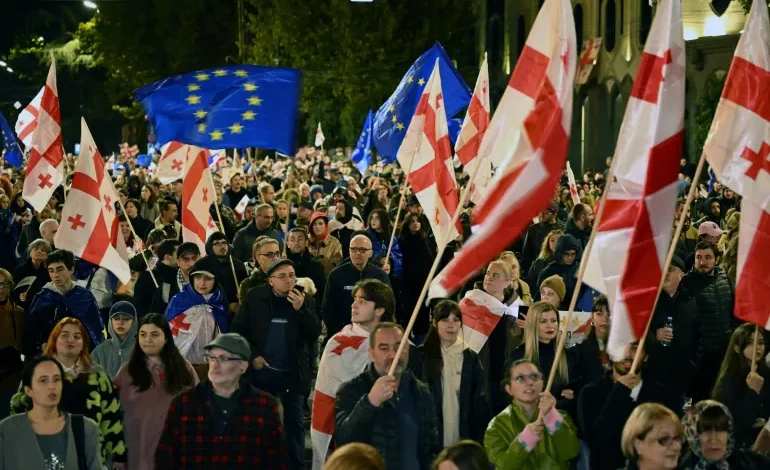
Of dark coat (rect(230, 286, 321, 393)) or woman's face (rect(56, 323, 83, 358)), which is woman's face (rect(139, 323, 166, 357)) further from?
dark coat (rect(230, 286, 321, 393))

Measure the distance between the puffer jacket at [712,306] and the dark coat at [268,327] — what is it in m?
3.15

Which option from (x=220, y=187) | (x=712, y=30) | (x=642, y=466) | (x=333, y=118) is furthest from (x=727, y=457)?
(x=333, y=118)

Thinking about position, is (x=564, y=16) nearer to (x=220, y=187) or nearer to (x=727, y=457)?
(x=727, y=457)

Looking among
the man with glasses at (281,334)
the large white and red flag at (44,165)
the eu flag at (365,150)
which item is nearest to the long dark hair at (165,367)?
the man with glasses at (281,334)

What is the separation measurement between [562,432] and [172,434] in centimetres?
198

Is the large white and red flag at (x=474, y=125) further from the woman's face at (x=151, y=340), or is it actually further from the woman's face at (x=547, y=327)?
the woman's face at (x=151, y=340)

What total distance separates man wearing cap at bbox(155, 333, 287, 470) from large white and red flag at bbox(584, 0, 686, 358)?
1.77 meters

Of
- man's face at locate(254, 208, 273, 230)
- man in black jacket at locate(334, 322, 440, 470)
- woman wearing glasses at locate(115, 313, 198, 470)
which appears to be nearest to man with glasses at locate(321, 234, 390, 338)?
man's face at locate(254, 208, 273, 230)

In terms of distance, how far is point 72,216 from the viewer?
12531mm

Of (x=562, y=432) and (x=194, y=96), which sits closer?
(x=562, y=432)

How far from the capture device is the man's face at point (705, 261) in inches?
478

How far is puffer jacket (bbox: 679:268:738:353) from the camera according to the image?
11969mm

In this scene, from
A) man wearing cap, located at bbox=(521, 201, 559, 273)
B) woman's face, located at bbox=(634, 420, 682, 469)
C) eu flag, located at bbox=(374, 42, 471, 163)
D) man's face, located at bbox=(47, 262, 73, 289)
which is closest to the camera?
woman's face, located at bbox=(634, 420, 682, 469)

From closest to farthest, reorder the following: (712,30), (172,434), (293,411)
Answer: (172,434) < (293,411) < (712,30)
